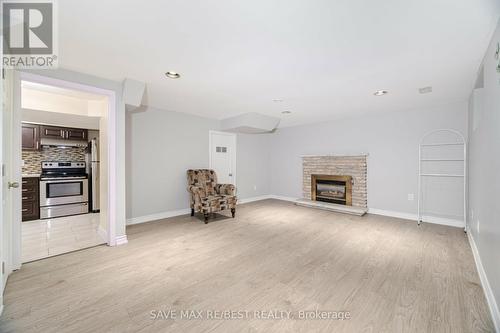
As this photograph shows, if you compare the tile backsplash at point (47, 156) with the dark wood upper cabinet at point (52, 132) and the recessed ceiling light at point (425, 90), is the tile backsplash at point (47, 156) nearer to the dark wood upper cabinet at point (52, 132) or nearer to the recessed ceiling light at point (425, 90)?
the dark wood upper cabinet at point (52, 132)

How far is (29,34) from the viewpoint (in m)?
1.86

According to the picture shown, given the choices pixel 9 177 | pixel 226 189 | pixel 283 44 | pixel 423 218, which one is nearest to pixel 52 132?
pixel 9 177

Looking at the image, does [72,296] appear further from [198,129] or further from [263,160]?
[263,160]

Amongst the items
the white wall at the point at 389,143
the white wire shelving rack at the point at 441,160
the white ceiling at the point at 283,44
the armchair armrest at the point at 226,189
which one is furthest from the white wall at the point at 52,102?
the white wire shelving rack at the point at 441,160

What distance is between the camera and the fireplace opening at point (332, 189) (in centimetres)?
514

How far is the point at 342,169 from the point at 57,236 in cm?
576

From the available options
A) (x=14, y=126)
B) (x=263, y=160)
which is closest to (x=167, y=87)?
(x=14, y=126)

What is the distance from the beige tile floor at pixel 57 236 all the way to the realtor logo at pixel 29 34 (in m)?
2.23

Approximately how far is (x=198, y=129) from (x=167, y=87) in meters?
1.89

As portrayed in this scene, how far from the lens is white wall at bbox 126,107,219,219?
13.2ft

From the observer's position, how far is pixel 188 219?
4.29 m

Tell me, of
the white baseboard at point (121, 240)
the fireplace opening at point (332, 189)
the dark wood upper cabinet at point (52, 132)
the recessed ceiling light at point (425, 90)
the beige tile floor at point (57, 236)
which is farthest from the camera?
the fireplace opening at point (332, 189)

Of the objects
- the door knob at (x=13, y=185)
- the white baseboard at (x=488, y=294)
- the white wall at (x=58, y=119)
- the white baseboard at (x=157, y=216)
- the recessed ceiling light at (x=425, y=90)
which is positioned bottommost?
the white baseboard at (x=488, y=294)

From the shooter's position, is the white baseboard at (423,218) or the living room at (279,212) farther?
the white baseboard at (423,218)
